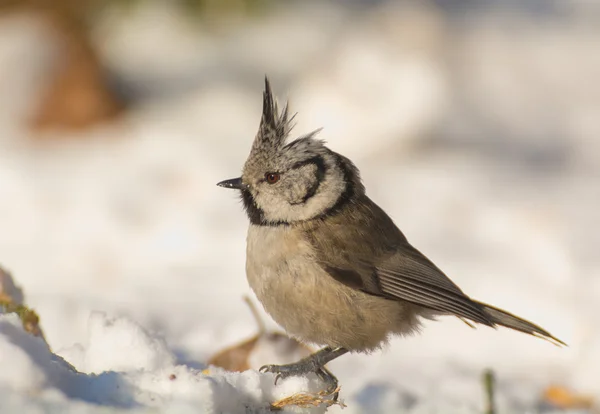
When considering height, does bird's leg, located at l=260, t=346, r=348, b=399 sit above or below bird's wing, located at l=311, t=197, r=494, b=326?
below

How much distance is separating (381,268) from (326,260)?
0.76ft

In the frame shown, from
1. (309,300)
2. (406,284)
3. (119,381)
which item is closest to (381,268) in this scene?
(406,284)

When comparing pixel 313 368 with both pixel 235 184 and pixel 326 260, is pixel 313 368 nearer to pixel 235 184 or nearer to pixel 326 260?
pixel 326 260

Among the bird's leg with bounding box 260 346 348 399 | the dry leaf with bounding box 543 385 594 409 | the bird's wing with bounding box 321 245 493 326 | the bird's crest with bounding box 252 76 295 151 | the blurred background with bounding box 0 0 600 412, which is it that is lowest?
the bird's leg with bounding box 260 346 348 399

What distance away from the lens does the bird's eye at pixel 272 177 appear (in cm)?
322

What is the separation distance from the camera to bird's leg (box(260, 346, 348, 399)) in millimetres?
2594

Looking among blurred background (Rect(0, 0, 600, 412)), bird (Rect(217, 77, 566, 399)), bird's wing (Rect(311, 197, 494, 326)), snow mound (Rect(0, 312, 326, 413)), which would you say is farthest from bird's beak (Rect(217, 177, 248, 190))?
snow mound (Rect(0, 312, 326, 413))

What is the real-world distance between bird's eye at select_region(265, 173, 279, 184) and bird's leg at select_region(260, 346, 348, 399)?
0.61 meters

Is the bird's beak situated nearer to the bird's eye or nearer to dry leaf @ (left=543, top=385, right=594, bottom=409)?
the bird's eye

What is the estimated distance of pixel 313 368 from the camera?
278cm

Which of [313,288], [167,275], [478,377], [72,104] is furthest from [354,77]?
[313,288]

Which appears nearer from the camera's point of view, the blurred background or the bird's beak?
the bird's beak

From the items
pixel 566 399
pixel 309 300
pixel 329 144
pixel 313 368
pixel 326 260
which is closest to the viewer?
pixel 313 368

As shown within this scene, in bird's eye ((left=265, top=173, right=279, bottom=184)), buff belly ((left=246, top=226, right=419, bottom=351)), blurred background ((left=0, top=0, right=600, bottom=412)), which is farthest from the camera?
blurred background ((left=0, top=0, right=600, bottom=412))
